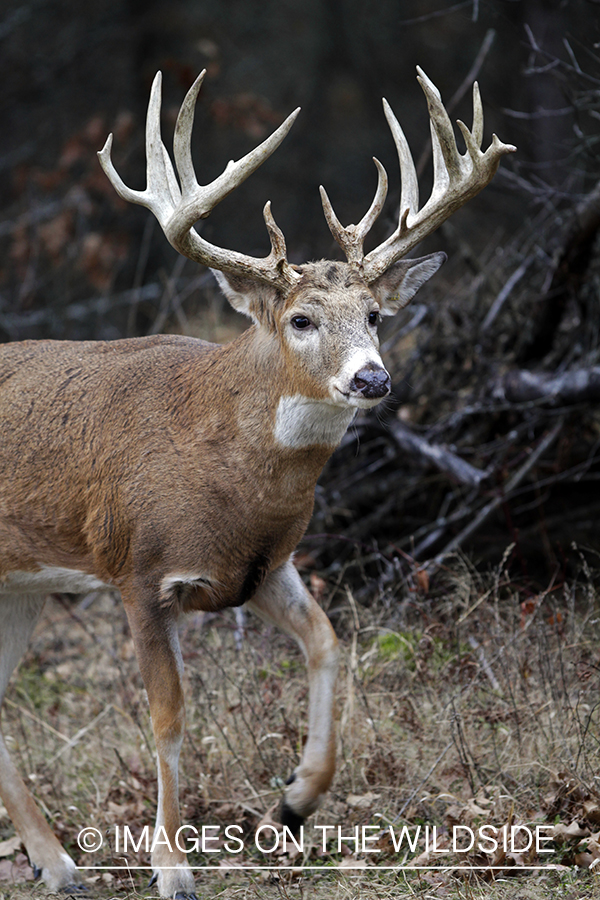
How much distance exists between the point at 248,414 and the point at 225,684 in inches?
66.0

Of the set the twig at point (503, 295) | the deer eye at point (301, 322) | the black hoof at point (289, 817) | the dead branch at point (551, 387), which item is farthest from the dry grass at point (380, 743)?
the twig at point (503, 295)

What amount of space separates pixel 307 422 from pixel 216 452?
369 mm

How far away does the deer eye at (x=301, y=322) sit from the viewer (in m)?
3.86

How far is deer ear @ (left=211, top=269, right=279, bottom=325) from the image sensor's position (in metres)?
4.04

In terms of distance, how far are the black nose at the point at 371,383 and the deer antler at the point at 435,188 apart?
57cm

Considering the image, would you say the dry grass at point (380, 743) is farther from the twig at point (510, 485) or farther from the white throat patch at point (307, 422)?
the white throat patch at point (307, 422)

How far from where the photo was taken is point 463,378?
661cm

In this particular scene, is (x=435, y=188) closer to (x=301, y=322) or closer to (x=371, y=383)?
(x=301, y=322)

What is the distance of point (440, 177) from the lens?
421 centimetres

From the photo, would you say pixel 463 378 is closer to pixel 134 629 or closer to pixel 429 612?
pixel 429 612

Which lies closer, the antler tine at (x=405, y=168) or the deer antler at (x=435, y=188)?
the deer antler at (x=435, y=188)

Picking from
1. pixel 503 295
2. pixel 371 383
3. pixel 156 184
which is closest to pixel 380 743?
pixel 371 383

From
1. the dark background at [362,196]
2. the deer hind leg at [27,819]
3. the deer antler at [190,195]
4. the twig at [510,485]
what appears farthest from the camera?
the dark background at [362,196]

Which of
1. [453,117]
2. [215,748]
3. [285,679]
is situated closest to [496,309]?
[285,679]
